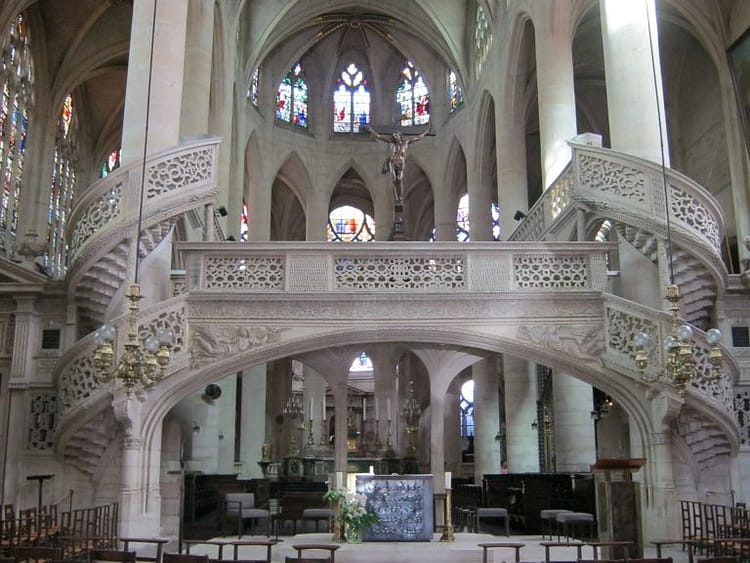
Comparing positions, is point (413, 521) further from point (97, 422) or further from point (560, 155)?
point (560, 155)

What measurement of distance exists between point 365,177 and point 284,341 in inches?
750

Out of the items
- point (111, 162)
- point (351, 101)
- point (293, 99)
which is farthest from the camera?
point (351, 101)

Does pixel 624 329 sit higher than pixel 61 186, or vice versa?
pixel 61 186

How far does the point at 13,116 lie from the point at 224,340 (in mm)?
13455

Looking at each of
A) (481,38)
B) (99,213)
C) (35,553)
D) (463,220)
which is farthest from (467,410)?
(35,553)

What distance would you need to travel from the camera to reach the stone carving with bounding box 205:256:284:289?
1351 cm

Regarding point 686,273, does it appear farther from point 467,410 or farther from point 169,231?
point 467,410

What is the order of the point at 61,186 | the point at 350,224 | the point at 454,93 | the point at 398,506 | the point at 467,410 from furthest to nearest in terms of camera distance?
the point at 467,410 → the point at 350,224 → the point at 454,93 → the point at 61,186 → the point at 398,506

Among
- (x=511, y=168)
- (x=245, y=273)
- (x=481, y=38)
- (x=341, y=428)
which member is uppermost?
(x=481, y=38)

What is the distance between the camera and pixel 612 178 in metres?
13.3

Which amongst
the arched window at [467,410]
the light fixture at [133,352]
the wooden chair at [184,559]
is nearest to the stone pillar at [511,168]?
the light fixture at [133,352]

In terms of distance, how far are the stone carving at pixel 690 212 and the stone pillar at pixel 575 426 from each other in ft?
15.0

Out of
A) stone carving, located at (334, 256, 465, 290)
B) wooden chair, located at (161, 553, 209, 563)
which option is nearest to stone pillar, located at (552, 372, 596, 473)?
stone carving, located at (334, 256, 465, 290)

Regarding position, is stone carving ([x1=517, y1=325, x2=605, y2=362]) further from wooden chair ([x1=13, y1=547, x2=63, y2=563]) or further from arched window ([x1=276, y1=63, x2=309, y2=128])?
arched window ([x1=276, y1=63, x2=309, y2=128])
